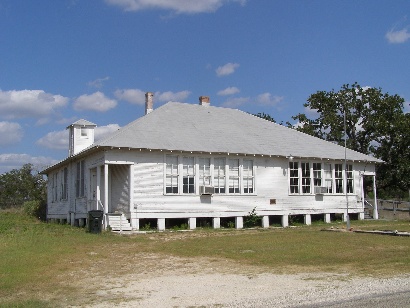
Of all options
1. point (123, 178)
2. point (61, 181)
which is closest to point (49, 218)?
point (61, 181)

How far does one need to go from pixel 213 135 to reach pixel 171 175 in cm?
394


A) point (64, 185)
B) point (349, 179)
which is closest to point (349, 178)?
point (349, 179)

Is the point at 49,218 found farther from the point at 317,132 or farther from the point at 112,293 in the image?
the point at 112,293

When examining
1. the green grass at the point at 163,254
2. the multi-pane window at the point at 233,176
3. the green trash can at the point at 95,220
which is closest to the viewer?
the green grass at the point at 163,254

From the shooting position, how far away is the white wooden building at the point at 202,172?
24.2 meters

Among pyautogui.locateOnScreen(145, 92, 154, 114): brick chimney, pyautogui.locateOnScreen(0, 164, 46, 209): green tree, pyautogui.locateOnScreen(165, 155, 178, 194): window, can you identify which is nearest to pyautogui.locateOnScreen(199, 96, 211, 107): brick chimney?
pyautogui.locateOnScreen(145, 92, 154, 114): brick chimney

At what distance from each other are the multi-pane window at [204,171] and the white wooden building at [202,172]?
5 cm

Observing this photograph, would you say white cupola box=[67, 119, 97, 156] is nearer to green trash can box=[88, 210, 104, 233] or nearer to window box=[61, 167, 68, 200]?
window box=[61, 167, 68, 200]

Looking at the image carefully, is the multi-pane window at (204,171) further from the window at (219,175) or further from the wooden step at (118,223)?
the wooden step at (118,223)

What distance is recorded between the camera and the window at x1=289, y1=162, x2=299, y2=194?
2875 centimetres

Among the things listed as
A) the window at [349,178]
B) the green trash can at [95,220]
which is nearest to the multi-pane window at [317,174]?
the window at [349,178]

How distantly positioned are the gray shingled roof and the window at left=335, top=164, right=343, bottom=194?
0.78m

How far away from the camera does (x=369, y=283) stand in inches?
400

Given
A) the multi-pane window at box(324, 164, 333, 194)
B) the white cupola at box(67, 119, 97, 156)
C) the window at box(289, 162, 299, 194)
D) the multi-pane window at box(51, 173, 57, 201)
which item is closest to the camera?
the window at box(289, 162, 299, 194)
